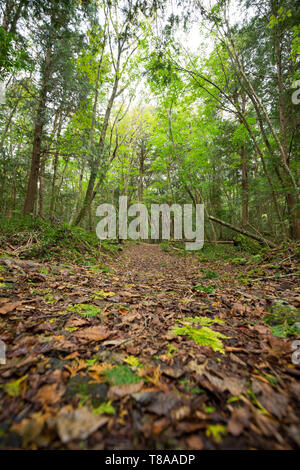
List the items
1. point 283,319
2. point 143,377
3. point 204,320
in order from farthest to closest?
point 204,320, point 283,319, point 143,377

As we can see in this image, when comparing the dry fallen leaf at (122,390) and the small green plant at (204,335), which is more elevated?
the small green plant at (204,335)

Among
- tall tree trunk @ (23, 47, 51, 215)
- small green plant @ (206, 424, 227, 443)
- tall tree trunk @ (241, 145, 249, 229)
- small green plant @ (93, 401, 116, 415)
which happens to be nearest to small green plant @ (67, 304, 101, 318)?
small green plant @ (93, 401, 116, 415)

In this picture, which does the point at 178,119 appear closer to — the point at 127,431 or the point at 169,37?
the point at 169,37

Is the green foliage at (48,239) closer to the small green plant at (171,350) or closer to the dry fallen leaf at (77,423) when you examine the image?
the small green plant at (171,350)

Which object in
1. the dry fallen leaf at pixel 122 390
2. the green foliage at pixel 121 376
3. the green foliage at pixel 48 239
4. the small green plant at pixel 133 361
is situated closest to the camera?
the dry fallen leaf at pixel 122 390

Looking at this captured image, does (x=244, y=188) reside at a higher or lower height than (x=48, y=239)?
higher

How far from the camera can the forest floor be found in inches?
32.0

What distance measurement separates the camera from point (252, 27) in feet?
20.4

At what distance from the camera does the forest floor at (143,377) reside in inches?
32.0

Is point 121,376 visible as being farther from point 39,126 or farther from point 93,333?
point 39,126

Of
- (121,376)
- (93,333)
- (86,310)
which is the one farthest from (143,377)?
(86,310)

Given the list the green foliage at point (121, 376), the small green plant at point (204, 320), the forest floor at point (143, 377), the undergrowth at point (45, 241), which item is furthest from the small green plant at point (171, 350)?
the undergrowth at point (45, 241)

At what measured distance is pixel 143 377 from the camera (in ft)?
3.78

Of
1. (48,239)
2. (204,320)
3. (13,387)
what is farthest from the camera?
(48,239)
